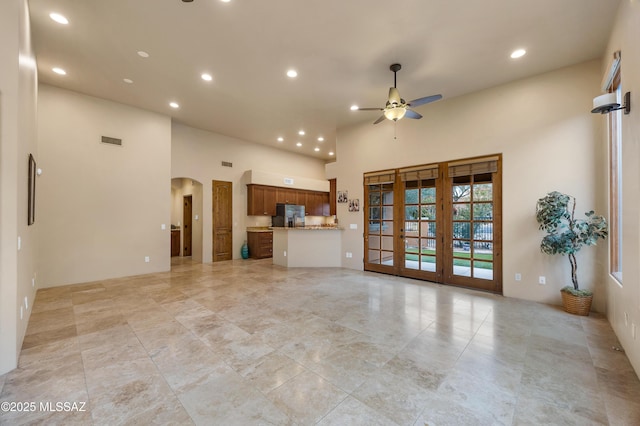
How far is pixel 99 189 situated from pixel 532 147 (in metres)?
8.22

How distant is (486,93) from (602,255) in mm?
3134

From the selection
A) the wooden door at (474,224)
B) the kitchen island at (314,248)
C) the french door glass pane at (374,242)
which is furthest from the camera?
the kitchen island at (314,248)

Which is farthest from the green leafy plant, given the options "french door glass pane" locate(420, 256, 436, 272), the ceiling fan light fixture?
the ceiling fan light fixture

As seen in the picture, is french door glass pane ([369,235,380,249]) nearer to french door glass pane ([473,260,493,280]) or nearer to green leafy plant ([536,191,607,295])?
french door glass pane ([473,260,493,280])

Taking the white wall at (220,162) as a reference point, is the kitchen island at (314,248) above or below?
below

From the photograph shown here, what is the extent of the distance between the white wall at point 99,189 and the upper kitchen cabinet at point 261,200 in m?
2.52

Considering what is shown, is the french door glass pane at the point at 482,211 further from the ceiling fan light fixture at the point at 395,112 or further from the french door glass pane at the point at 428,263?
the ceiling fan light fixture at the point at 395,112

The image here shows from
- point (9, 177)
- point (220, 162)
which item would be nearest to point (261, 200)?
point (220, 162)

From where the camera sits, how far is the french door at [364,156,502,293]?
4.71m

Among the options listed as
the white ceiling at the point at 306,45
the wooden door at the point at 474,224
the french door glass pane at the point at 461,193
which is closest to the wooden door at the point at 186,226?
the white ceiling at the point at 306,45

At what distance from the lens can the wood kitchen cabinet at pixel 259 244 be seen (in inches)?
326

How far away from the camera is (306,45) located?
12.1 ft

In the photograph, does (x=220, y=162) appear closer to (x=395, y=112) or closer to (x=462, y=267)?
(x=395, y=112)

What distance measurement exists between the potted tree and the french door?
30.1 inches
